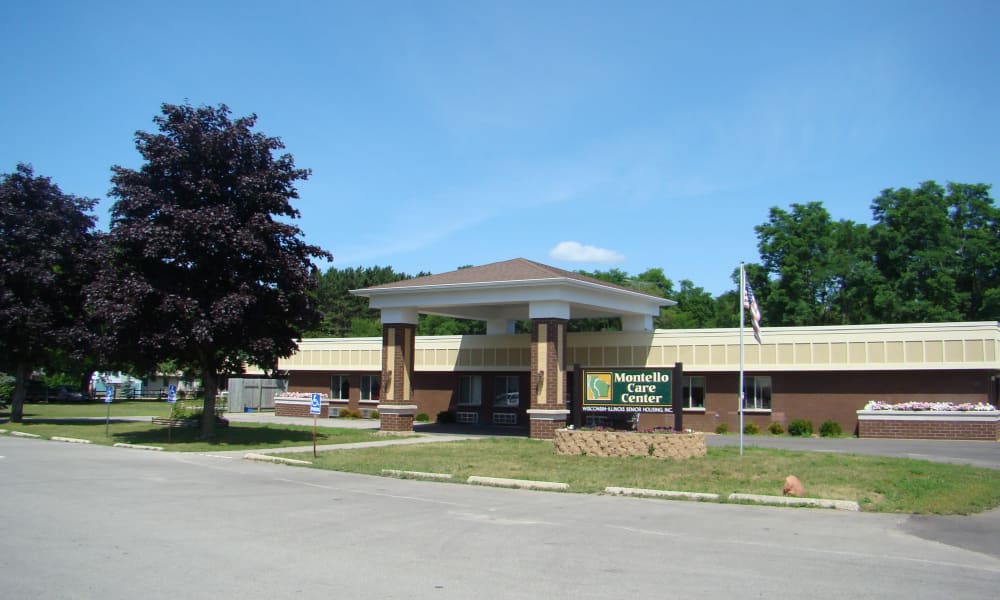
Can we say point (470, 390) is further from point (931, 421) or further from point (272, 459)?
point (931, 421)

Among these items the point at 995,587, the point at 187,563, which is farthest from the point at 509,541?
the point at 995,587

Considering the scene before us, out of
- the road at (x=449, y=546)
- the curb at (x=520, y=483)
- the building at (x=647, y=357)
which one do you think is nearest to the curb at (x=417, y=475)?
the curb at (x=520, y=483)

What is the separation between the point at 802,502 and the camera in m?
14.7

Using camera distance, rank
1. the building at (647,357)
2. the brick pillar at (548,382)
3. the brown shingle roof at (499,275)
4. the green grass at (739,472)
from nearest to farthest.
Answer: the green grass at (739,472), the brick pillar at (548,382), the building at (647,357), the brown shingle roof at (499,275)

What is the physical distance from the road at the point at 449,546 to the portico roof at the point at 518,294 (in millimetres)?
14360

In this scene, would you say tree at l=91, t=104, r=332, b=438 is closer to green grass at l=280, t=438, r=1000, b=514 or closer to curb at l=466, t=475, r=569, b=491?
green grass at l=280, t=438, r=1000, b=514

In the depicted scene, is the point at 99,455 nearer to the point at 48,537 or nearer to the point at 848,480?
the point at 48,537

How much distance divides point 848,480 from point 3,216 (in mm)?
32909

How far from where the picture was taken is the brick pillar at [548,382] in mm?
29312

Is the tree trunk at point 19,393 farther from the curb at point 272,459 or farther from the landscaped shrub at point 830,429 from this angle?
the landscaped shrub at point 830,429

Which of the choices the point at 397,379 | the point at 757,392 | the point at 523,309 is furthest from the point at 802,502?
the point at 523,309

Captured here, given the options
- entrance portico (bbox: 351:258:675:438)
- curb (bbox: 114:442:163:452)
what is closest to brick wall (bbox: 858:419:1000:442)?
entrance portico (bbox: 351:258:675:438)

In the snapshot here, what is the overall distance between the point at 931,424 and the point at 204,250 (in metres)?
26.8

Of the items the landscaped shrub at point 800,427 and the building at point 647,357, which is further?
the landscaped shrub at point 800,427
